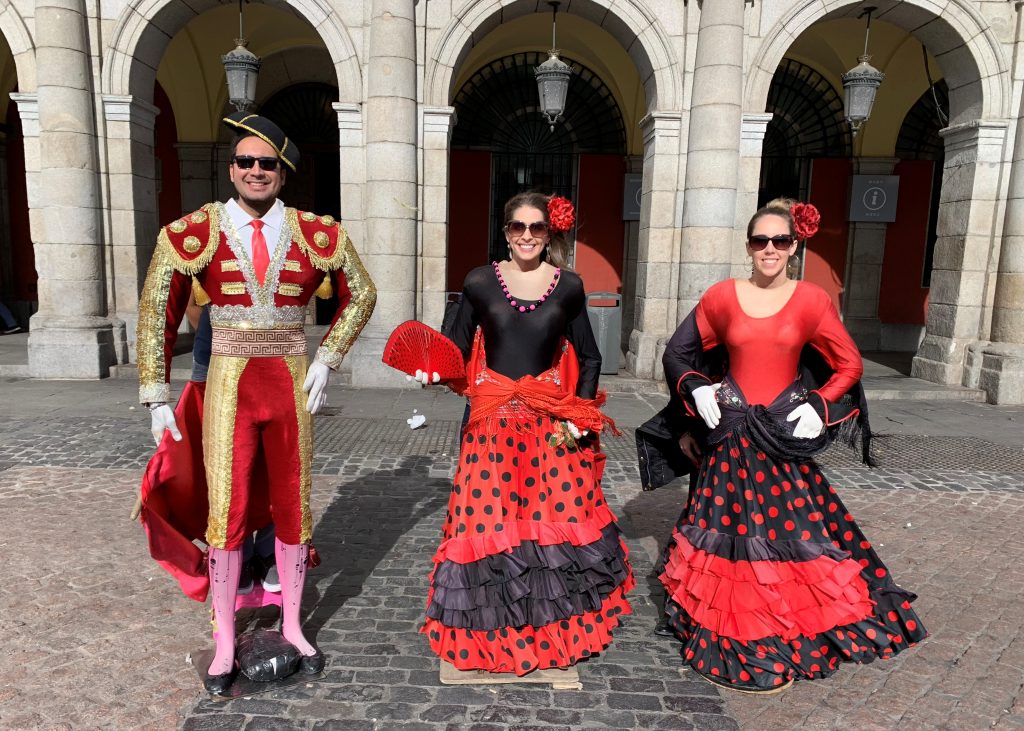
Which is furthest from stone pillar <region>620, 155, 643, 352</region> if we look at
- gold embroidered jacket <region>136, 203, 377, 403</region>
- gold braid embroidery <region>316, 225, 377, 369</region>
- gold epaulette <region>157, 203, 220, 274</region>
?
gold epaulette <region>157, 203, 220, 274</region>

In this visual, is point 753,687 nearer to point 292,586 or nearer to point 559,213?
point 292,586

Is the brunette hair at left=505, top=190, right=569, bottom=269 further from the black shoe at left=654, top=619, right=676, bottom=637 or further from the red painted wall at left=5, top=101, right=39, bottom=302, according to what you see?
the red painted wall at left=5, top=101, right=39, bottom=302

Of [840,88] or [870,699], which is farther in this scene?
[840,88]

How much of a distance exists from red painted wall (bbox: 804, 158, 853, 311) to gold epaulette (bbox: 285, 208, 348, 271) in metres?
11.6

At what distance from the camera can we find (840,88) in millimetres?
12172

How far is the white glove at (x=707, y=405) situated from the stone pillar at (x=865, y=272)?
36.0 ft

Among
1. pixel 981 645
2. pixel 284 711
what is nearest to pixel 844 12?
pixel 981 645

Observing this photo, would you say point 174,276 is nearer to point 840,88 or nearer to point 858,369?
point 858,369

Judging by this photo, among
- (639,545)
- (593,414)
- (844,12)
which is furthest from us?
(844,12)

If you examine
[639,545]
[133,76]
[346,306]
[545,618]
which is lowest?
[639,545]

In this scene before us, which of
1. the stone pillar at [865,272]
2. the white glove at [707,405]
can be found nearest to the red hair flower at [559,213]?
the white glove at [707,405]

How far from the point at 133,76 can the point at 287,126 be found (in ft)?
15.1

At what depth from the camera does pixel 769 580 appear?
2.77m

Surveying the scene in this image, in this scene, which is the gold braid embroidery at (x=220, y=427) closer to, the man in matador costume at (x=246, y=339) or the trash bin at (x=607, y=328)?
the man in matador costume at (x=246, y=339)
